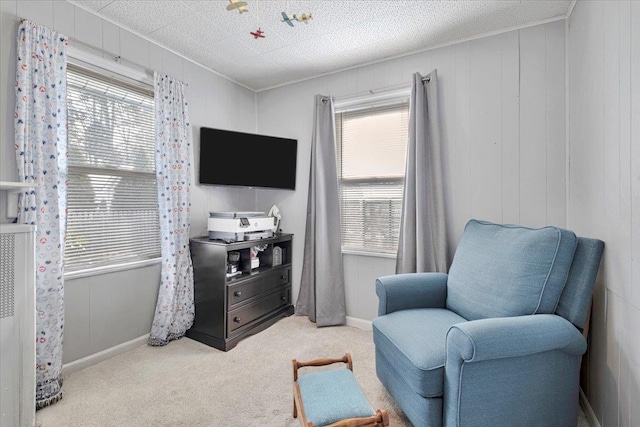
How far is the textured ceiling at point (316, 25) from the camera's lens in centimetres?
210

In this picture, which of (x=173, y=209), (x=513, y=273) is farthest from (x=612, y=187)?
(x=173, y=209)

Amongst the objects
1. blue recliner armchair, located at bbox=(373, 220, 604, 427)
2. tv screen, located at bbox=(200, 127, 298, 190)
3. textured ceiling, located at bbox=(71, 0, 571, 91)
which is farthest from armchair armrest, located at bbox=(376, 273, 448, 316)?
textured ceiling, located at bbox=(71, 0, 571, 91)

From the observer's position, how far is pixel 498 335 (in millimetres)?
1272

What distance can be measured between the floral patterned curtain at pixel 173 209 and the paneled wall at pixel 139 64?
14cm

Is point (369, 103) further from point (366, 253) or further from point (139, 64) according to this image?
point (139, 64)

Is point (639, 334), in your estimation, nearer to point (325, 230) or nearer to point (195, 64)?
point (325, 230)

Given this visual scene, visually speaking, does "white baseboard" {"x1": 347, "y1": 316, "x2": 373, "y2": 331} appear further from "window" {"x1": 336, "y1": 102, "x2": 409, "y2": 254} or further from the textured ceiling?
the textured ceiling

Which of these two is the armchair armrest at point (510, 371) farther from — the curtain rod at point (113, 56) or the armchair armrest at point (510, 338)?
the curtain rod at point (113, 56)

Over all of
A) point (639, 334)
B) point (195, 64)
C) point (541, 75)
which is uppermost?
point (195, 64)

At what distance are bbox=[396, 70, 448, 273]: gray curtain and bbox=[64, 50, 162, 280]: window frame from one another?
212 cm

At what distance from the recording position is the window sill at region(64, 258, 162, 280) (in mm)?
2123

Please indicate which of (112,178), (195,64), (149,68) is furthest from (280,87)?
(112,178)

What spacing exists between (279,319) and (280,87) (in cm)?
245

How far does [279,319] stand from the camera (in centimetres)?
314
